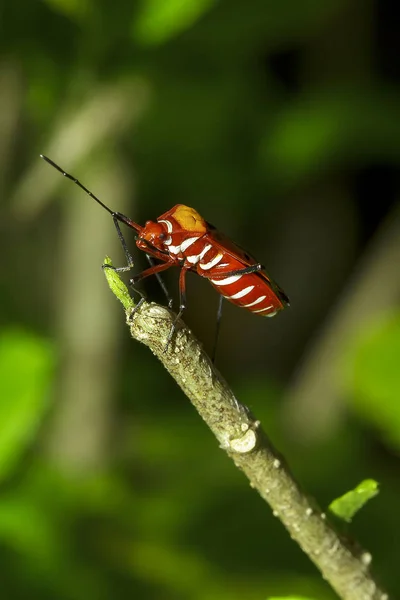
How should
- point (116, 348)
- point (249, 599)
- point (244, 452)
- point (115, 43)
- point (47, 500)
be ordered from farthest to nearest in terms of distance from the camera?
point (116, 348)
point (47, 500)
point (249, 599)
point (115, 43)
point (244, 452)

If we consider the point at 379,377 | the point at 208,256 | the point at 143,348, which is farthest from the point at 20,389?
the point at 143,348

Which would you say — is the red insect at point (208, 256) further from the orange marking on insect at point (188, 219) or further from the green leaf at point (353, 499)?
the green leaf at point (353, 499)

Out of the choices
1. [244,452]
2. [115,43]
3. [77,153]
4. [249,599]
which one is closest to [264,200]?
[77,153]

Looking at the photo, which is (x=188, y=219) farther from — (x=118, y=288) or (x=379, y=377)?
(x=379, y=377)

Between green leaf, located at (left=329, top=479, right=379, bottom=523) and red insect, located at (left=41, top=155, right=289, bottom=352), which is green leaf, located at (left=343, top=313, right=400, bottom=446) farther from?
green leaf, located at (left=329, top=479, right=379, bottom=523)

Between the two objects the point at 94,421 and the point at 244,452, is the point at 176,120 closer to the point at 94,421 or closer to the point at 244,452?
the point at 94,421

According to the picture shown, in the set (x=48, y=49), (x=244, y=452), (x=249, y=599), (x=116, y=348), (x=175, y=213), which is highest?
(x=48, y=49)

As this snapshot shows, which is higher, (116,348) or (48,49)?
(48,49)

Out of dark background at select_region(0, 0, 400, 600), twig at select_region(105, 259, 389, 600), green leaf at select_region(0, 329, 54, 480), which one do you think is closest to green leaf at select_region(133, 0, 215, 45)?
dark background at select_region(0, 0, 400, 600)
